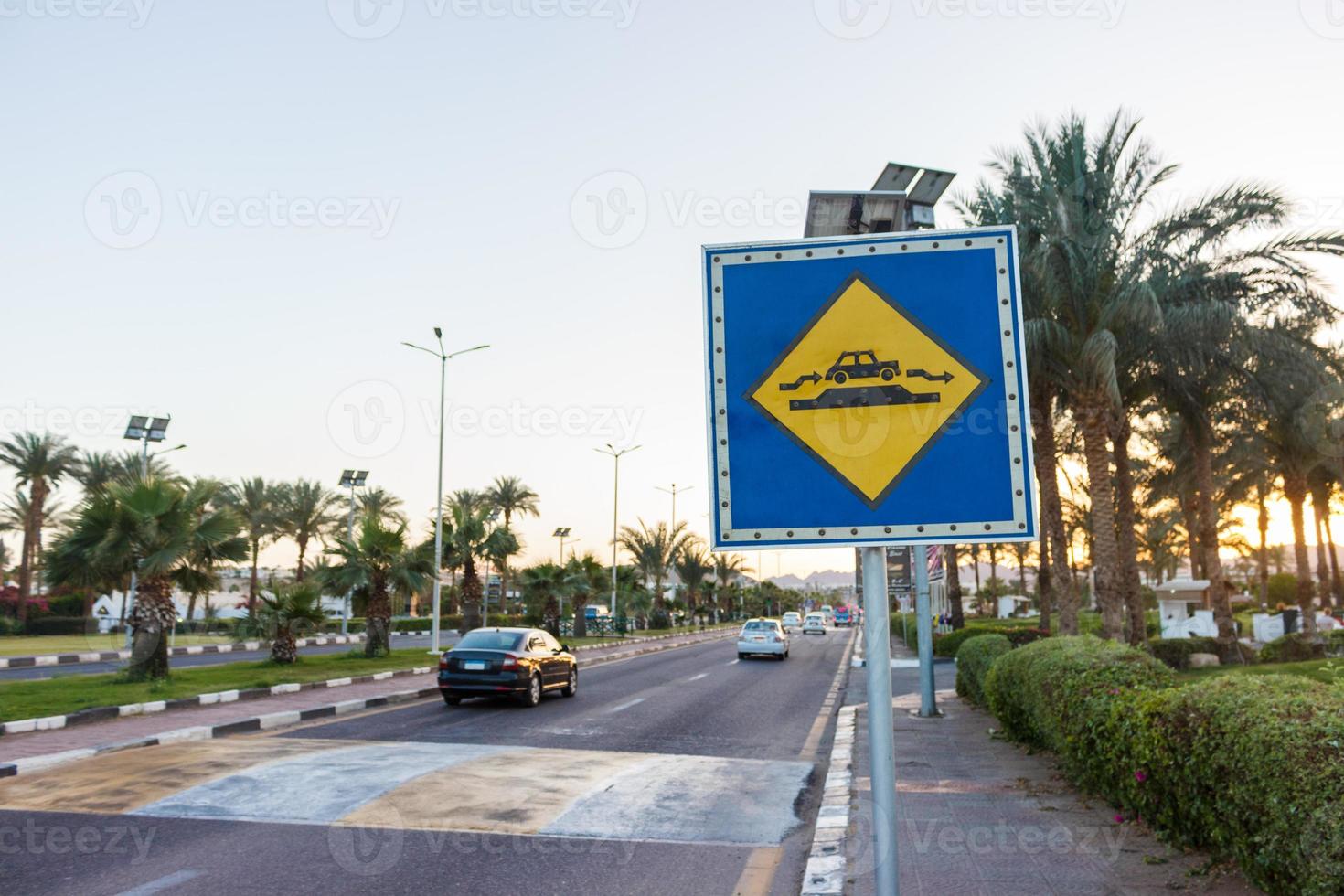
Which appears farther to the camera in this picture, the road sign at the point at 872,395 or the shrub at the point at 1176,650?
the shrub at the point at 1176,650

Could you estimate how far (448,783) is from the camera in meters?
9.44

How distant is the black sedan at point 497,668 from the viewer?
17234 mm

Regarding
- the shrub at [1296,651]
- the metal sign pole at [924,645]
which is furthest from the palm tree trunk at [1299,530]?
the metal sign pole at [924,645]

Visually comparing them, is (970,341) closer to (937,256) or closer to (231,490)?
(937,256)

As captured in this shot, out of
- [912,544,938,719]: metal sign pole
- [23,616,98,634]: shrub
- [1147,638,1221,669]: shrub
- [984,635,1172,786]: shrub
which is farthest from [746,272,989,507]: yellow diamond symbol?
[23,616,98,634]: shrub

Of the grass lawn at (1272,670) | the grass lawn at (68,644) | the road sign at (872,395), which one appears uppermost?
the road sign at (872,395)

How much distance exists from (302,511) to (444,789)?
4890 cm

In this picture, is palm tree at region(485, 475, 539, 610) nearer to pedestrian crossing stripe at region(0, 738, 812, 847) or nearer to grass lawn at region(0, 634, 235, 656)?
grass lawn at region(0, 634, 235, 656)

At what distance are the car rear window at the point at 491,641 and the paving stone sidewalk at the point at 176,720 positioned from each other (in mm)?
1989

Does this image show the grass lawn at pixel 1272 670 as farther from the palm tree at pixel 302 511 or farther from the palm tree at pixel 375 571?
the palm tree at pixel 302 511

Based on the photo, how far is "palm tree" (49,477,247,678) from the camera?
18.2m

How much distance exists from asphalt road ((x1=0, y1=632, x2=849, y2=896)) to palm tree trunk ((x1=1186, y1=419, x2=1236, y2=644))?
13.9 m

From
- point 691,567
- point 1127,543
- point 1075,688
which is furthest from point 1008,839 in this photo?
point 691,567

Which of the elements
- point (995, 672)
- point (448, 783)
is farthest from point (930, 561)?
point (448, 783)
